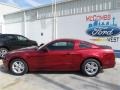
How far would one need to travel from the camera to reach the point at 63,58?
409 inches

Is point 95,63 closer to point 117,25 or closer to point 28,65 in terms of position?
point 28,65

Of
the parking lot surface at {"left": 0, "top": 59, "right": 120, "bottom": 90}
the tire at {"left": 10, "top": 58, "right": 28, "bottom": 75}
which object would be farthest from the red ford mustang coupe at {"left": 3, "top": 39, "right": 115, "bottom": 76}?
the parking lot surface at {"left": 0, "top": 59, "right": 120, "bottom": 90}

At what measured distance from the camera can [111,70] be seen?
11.4 m

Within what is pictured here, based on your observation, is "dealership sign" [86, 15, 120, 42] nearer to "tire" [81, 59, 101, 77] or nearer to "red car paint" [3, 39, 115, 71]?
"red car paint" [3, 39, 115, 71]

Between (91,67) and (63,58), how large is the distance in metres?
1.15

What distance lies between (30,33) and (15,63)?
502 inches

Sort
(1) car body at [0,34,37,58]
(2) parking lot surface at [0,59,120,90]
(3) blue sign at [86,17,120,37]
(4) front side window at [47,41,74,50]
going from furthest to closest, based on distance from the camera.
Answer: (1) car body at [0,34,37,58], (3) blue sign at [86,17,120,37], (4) front side window at [47,41,74,50], (2) parking lot surface at [0,59,120,90]

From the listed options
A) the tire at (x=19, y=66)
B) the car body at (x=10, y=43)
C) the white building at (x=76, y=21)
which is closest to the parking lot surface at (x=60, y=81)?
the tire at (x=19, y=66)

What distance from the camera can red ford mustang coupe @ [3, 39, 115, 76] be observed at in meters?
10.3

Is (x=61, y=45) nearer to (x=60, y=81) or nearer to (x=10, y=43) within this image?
(x=60, y=81)

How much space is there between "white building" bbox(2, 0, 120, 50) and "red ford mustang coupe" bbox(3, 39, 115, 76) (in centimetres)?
531

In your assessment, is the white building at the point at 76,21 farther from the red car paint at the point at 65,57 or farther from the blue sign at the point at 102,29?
the red car paint at the point at 65,57

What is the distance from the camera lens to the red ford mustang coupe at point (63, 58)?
1029 centimetres

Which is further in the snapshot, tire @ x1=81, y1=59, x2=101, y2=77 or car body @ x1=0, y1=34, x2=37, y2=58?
car body @ x1=0, y1=34, x2=37, y2=58
